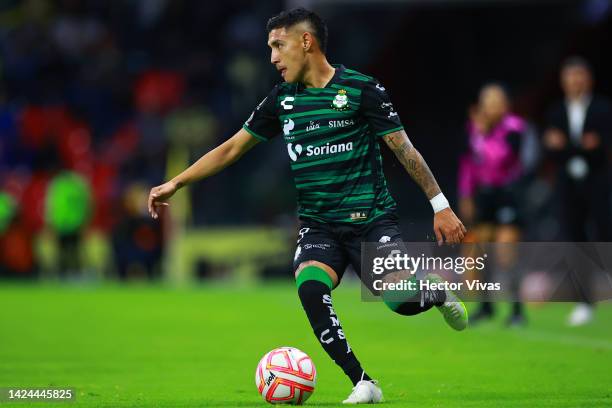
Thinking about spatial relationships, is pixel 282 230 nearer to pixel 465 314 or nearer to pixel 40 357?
pixel 40 357

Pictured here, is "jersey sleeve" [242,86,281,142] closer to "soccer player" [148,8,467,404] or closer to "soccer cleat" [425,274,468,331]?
"soccer player" [148,8,467,404]

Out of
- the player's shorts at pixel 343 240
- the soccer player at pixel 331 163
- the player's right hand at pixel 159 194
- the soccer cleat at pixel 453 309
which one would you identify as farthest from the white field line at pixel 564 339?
the player's right hand at pixel 159 194

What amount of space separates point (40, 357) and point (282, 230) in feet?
43.7

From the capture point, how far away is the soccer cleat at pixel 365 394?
6992mm

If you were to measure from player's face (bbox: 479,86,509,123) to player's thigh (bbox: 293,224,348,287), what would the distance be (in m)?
6.15

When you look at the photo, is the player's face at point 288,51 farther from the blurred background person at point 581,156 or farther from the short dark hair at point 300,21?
the blurred background person at point 581,156

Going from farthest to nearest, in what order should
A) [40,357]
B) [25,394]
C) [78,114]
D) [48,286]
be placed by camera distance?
[78,114] → [48,286] → [40,357] → [25,394]

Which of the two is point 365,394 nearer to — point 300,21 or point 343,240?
point 343,240

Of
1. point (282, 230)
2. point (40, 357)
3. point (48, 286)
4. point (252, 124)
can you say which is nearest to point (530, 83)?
point (282, 230)

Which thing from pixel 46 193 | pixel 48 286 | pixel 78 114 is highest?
pixel 78 114

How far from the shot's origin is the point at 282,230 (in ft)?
77.6

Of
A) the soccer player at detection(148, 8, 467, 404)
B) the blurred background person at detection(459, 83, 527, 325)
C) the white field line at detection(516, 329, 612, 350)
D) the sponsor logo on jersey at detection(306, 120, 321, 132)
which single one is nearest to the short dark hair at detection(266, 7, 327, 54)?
the soccer player at detection(148, 8, 467, 404)

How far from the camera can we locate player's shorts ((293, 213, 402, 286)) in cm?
723

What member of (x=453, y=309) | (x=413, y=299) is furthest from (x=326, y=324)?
(x=453, y=309)
